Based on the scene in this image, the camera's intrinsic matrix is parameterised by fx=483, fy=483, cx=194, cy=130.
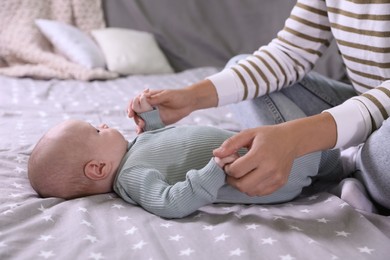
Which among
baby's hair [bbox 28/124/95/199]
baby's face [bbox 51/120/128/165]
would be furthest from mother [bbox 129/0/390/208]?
baby's hair [bbox 28/124/95/199]

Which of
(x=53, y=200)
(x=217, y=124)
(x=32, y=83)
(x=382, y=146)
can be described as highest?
(x=382, y=146)

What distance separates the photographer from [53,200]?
0.88m

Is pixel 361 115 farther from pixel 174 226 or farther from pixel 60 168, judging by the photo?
pixel 60 168

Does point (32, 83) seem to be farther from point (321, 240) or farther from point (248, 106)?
point (321, 240)

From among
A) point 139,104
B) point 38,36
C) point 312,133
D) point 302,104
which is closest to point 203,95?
point 139,104

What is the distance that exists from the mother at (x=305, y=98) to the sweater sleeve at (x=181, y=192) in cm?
4

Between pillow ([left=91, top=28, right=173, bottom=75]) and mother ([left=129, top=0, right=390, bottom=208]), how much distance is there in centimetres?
99

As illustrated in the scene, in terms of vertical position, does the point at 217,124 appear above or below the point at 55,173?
below

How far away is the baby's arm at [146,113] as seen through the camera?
106cm

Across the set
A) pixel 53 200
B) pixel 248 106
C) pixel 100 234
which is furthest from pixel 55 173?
pixel 248 106

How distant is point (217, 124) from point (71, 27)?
1132mm

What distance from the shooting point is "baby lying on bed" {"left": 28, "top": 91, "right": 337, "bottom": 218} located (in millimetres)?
834

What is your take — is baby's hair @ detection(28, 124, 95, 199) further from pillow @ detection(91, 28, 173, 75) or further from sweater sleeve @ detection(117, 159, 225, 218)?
pillow @ detection(91, 28, 173, 75)

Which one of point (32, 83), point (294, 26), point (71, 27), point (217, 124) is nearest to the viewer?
point (294, 26)
